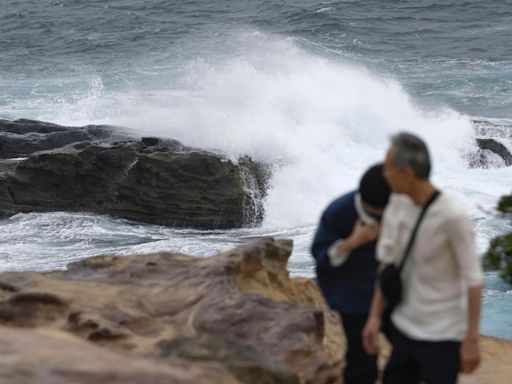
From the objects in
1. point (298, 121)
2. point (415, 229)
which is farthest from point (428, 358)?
point (298, 121)

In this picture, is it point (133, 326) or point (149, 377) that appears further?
point (133, 326)

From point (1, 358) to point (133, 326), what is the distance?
4.46ft

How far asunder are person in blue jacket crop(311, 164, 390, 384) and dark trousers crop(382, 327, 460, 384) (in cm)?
26

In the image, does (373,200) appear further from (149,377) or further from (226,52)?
(226,52)

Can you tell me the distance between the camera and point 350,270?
12.6 ft

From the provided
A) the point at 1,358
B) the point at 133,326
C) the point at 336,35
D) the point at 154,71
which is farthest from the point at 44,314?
the point at 336,35

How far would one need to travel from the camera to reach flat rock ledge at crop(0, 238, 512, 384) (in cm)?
330

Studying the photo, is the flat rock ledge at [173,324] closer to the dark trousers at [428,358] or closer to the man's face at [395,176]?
the dark trousers at [428,358]

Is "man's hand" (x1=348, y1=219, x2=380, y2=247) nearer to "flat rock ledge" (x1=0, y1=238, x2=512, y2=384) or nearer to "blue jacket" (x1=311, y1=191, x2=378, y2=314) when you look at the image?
"blue jacket" (x1=311, y1=191, x2=378, y2=314)

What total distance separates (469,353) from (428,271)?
30cm

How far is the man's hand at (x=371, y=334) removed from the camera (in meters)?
3.56

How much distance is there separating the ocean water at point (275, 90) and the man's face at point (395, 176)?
2.20 metres

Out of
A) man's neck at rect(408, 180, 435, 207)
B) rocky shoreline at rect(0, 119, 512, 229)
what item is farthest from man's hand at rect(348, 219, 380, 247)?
rocky shoreline at rect(0, 119, 512, 229)

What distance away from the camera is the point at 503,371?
600 cm
